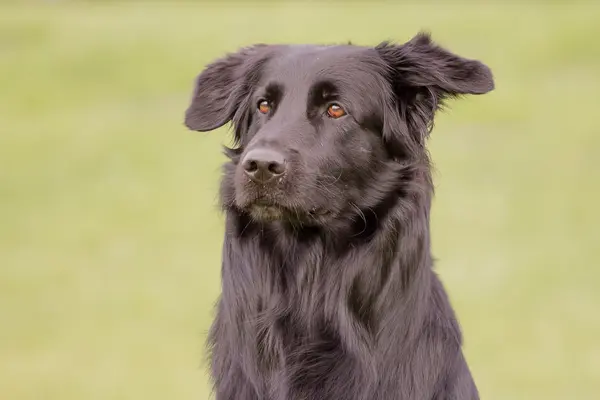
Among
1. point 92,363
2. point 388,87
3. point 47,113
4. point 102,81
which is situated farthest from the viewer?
point 102,81

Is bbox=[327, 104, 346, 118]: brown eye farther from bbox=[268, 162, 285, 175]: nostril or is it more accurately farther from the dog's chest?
the dog's chest

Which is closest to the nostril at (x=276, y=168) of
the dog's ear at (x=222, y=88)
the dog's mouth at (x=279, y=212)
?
the dog's mouth at (x=279, y=212)

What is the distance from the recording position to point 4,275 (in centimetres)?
1401

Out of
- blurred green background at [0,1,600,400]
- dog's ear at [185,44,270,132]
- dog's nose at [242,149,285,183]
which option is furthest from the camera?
blurred green background at [0,1,600,400]

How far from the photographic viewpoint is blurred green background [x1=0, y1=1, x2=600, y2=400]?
10.9 meters

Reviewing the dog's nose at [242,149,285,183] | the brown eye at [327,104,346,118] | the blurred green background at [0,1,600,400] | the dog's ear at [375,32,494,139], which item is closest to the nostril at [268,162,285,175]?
the dog's nose at [242,149,285,183]

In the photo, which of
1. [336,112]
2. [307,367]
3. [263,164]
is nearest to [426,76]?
[336,112]

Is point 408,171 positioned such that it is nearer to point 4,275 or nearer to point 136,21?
point 4,275

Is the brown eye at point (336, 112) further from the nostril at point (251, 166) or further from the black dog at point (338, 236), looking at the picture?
the nostril at point (251, 166)

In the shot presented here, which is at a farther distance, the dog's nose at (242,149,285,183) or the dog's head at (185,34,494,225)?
the dog's head at (185,34,494,225)

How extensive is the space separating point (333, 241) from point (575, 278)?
30.5 feet

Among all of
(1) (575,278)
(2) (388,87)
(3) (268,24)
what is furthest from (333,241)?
(3) (268,24)

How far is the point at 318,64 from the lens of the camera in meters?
4.70

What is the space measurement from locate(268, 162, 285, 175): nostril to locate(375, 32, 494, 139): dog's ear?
759 mm
